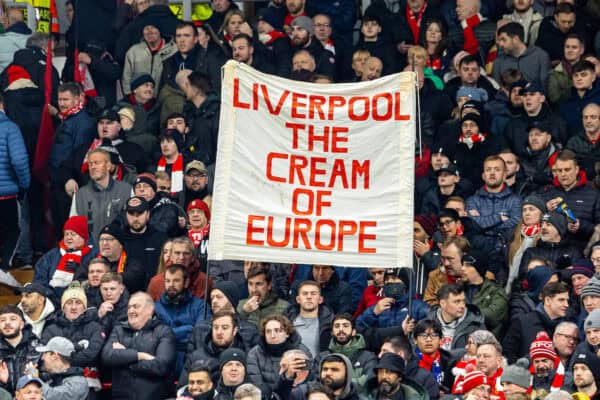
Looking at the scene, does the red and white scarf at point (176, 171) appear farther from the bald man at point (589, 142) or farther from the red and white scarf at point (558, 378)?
the red and white scarf at point (558, 378)

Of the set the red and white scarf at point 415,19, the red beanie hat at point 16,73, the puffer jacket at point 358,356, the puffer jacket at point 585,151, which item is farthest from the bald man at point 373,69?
the puffer jacket at point 358,356

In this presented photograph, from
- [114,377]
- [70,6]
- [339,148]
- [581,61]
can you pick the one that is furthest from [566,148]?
[70,6]

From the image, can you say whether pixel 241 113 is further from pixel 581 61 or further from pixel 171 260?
pixel 581 61

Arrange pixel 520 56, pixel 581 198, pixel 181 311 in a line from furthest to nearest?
pixel 520 56, pixel 581 198, pixel 181 311

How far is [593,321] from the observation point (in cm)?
1838

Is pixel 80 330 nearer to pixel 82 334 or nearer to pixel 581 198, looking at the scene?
pixel 82 334

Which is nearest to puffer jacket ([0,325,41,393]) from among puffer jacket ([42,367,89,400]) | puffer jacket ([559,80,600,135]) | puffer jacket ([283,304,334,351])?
puffer jacket ([42,367,89,400])

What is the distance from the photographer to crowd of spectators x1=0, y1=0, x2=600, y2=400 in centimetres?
1881

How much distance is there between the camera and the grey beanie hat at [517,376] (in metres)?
17.8

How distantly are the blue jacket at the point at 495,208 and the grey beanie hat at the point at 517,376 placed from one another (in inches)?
132

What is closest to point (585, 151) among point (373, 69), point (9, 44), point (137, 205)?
point (373, 69)

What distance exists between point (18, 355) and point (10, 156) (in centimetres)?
396

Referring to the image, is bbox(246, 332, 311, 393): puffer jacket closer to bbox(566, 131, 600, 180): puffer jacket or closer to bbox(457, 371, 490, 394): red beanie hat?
bbox(457, 371, 490, 394): red beanie hat

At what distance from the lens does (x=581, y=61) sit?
76.2 feet
